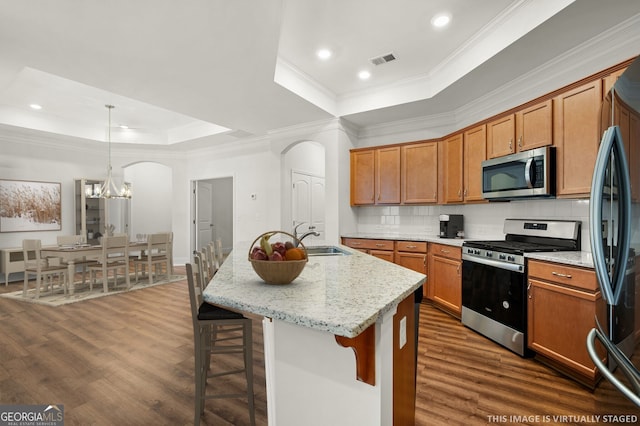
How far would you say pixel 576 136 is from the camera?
260 centimetres

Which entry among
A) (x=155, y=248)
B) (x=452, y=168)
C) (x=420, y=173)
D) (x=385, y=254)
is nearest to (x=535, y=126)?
(x=452, y=168)

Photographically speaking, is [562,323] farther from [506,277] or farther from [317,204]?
[317,204]

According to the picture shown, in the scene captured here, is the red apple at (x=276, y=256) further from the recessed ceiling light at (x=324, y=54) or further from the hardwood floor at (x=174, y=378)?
the recessed ceiling light at (x=324, y=54)

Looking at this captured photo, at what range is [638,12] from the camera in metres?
2.36

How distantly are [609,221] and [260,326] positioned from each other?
305 centimetres

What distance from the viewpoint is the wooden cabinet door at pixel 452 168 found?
3979mm

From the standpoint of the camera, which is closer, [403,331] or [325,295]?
[325,295]

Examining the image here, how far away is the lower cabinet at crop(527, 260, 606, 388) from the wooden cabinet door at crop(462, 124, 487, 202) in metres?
A: 1.33

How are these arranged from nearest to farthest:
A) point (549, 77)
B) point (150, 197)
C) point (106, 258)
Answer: point (549, 77), point (106, 258), point (150, 197)

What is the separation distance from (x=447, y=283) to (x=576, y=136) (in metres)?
1.93

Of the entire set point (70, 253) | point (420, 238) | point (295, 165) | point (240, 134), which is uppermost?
point (240, 134)

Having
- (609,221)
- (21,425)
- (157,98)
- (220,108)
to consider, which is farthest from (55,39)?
(609,221)

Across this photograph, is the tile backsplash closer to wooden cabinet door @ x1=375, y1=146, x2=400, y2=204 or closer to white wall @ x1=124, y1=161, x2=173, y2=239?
wooden cabinet door @ x1=375, y1=146, x2=400, y2=204

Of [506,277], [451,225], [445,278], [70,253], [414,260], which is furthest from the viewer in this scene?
[70,253]
